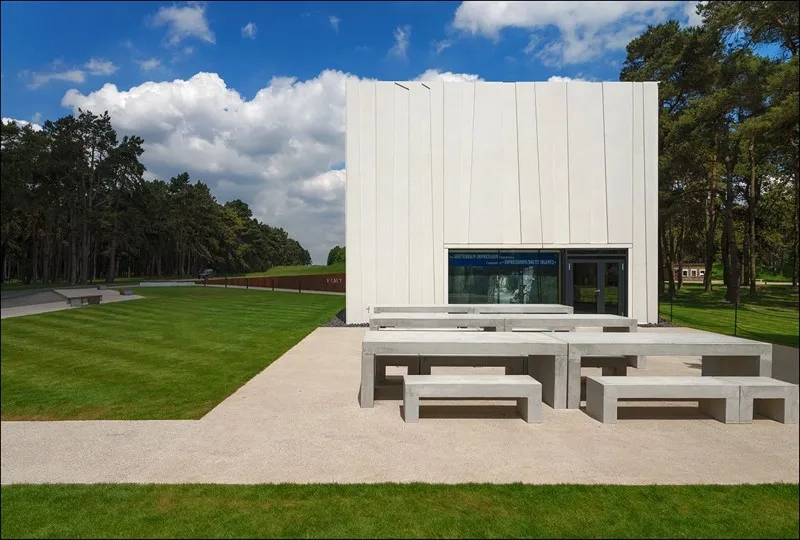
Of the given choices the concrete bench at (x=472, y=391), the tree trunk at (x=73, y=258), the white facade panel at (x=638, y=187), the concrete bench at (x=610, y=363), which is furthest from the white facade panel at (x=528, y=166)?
the tree trunk at (x=73, y=258)

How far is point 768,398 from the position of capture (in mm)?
5996

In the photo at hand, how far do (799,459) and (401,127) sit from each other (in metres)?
15.4

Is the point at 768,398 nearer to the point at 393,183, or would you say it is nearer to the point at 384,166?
the point at 393,183

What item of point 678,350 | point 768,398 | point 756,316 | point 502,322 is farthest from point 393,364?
point 756,316

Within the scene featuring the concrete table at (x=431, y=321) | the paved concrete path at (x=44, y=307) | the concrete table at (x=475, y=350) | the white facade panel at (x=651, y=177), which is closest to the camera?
the paved concrete path at (x=44, y=307)

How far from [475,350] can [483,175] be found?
1130 cm

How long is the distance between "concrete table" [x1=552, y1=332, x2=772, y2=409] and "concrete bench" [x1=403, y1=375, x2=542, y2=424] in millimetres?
911

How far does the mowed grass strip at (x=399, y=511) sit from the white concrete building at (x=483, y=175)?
12974 mm

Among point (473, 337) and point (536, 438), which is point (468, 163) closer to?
point (473, 337)

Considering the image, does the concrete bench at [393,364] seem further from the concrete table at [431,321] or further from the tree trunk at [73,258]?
the tree trunk at [73,258]

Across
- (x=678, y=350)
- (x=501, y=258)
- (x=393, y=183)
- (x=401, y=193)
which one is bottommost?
(x=678, y=350)

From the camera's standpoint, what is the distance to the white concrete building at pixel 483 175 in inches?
663

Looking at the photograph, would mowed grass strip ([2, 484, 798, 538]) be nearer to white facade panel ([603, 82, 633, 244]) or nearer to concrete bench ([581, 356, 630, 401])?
concrete bench ([581, 356, 630, 401])

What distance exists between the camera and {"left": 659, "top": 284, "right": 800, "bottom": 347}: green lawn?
3254mm
